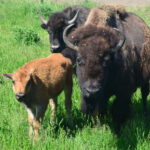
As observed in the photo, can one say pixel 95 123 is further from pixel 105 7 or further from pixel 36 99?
pixel 105 7

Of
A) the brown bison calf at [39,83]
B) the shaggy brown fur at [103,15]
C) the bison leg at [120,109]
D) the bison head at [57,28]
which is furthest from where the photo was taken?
the bison head at [57,28]

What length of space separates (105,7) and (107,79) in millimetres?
1709

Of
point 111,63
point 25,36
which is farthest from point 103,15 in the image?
point 25,36

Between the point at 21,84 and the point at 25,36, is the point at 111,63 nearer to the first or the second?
the point at 21,84

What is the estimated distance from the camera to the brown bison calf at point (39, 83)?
3848 mm

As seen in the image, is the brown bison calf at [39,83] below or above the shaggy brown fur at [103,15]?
below

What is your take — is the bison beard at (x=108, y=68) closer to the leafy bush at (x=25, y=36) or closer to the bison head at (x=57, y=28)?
the bison head at (x=57, y=28)

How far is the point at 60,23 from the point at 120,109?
3.69m

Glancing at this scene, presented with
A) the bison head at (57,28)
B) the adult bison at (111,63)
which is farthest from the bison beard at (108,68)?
the bison head at (57,28)

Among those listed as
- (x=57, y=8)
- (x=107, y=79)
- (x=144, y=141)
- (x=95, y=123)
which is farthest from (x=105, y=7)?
(x=57, y=8)

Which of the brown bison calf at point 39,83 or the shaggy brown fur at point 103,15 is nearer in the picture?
the brown bison calf at point 39,83

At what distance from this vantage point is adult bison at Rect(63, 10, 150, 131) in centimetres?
402

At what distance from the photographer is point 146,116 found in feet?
18.2

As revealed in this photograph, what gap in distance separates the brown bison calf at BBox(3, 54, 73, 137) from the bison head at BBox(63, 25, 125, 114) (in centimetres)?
47
